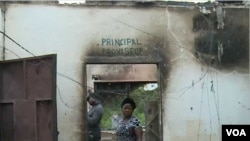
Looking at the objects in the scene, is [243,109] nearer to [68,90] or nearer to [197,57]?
[197,57]

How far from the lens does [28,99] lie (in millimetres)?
6531

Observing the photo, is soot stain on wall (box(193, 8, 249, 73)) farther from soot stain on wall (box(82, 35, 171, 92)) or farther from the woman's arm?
the woman's arm

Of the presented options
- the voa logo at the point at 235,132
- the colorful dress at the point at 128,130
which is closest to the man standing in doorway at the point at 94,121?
the colorful dress at the point at 128,130

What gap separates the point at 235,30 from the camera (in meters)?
7.50

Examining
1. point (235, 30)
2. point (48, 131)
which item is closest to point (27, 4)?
point (48, 131)

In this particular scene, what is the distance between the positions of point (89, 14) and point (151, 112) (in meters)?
2.31

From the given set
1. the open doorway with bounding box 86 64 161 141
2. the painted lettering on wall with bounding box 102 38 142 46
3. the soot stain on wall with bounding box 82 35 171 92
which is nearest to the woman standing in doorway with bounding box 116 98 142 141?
the soot stain on wall with bounding box 82 35 171 92

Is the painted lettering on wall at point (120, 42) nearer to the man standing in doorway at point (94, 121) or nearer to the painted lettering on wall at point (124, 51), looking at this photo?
the painted lettering on wall at point (124, 51)

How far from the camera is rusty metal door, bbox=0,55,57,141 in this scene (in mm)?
6180

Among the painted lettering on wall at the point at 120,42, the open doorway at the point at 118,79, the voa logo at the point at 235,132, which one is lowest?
the voa logo at the point at 235,132

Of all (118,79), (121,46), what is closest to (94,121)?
(121,46)

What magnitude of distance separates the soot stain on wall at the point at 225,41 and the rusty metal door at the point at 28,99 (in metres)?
2.45

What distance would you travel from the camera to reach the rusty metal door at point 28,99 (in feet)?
20.3

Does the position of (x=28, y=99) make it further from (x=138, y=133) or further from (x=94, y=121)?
(x=94, y=121)
